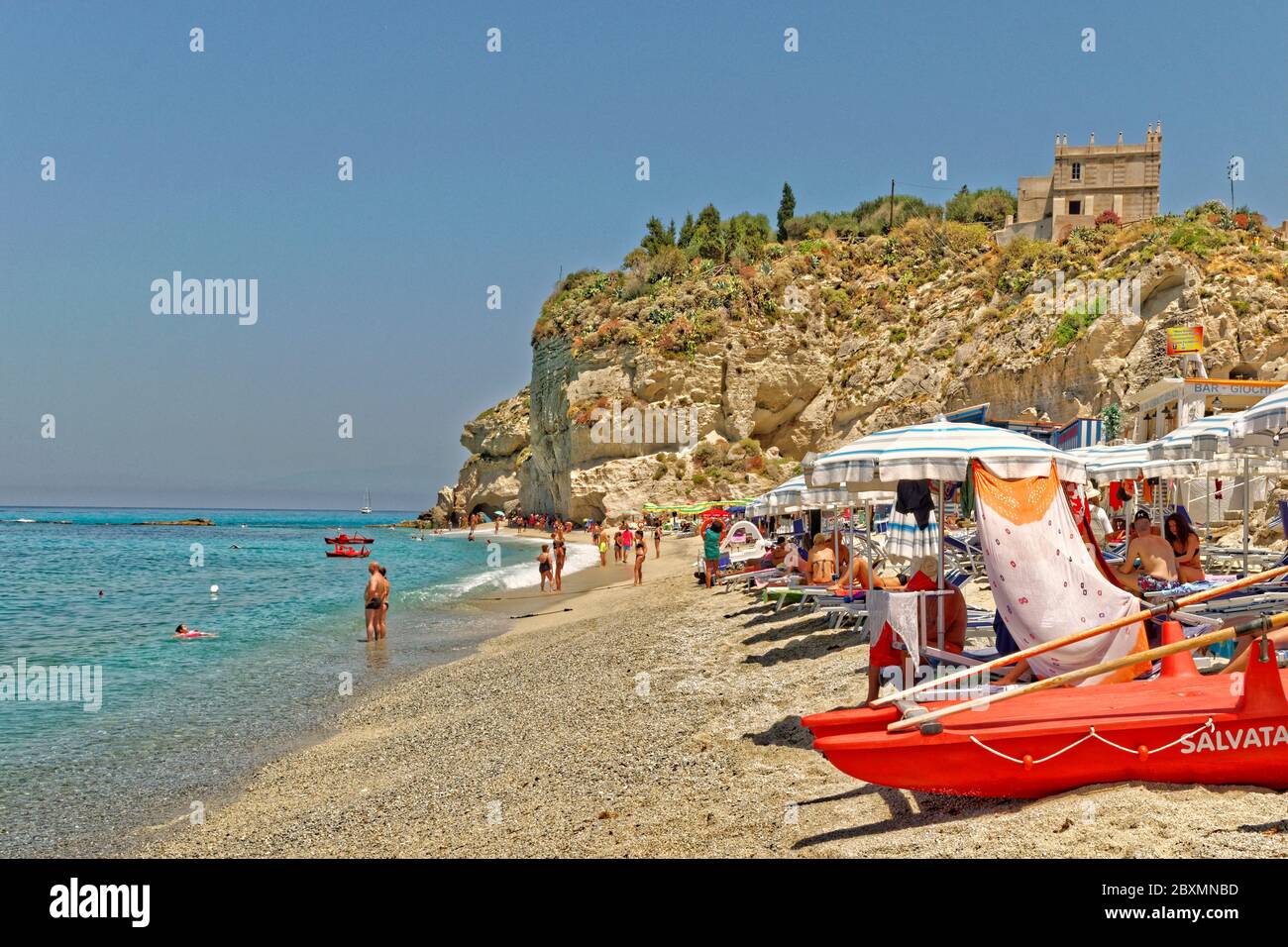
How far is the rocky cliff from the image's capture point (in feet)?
128

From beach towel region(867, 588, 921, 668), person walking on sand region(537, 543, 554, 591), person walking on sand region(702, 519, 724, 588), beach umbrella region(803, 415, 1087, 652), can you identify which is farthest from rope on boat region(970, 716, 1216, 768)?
person walking on sand region(537, 543, 554, 591)

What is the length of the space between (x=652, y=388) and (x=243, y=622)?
37.3m

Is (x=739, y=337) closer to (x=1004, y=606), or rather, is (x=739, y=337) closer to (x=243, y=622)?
(x=243, y=622)

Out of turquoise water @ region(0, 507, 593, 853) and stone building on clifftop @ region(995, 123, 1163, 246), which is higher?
stone building on clifftop @ region(995, 123, 1163, 246)

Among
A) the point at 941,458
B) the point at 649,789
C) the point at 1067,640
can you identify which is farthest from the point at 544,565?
the point at 1067,640

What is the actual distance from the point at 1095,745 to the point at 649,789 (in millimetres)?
3061

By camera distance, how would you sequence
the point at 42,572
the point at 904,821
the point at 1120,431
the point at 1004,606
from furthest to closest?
the point at 42,572
the point at 1120,431
the point at 1004,606
the point at 904,821

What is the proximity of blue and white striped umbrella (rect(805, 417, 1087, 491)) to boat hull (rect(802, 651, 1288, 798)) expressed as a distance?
2.11 metres

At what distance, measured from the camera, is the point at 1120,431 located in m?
35.7

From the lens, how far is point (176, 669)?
15109mm

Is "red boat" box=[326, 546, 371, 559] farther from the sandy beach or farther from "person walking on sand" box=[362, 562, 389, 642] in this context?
the sandy beach

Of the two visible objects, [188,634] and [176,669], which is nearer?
[176,669]

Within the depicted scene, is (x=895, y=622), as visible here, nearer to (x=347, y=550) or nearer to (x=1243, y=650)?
(x=1243, y=650)
